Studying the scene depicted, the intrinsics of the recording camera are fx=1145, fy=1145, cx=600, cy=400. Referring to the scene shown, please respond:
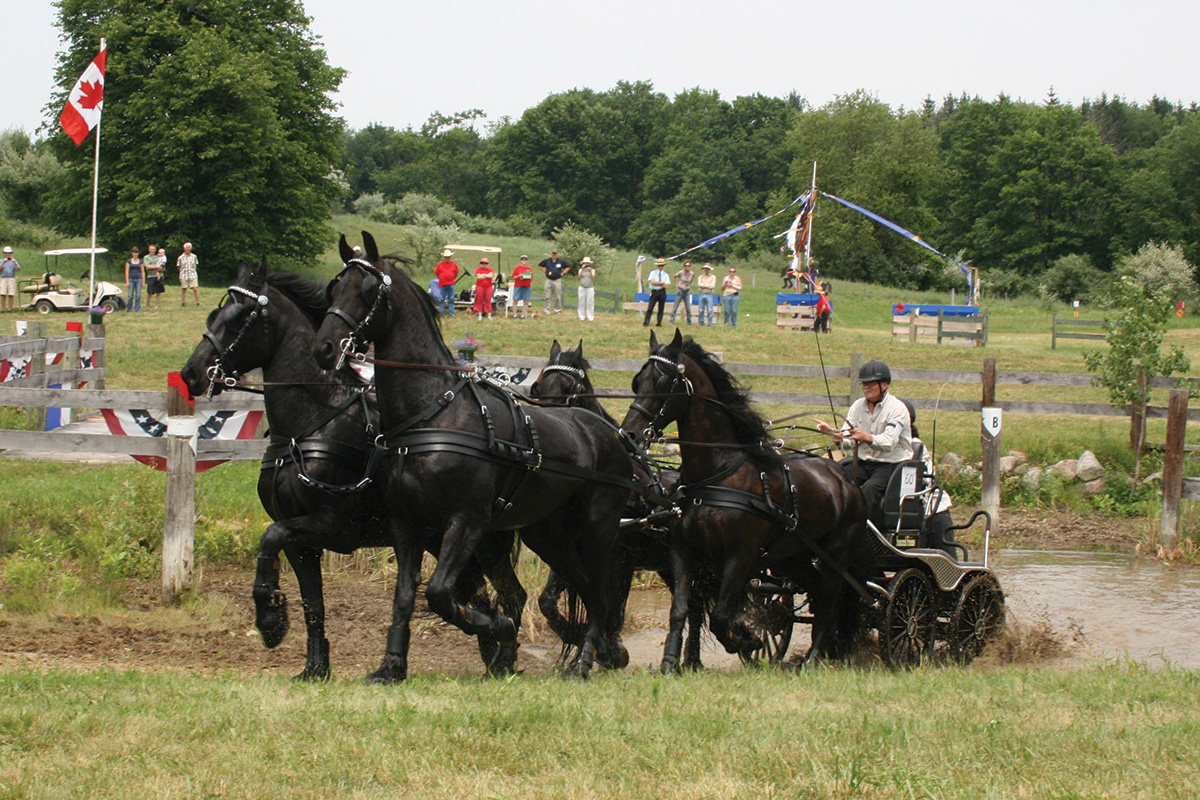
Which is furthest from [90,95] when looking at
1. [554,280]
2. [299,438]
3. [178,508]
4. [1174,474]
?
[1174,474]

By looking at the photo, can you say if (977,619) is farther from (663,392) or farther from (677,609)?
(663,392)

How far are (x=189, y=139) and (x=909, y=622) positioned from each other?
1434 inches

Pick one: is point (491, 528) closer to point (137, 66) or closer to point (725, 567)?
A: point (725, 567)

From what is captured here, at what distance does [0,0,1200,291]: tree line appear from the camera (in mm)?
40500

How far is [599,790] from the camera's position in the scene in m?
4.39

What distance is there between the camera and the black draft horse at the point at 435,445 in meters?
6.22

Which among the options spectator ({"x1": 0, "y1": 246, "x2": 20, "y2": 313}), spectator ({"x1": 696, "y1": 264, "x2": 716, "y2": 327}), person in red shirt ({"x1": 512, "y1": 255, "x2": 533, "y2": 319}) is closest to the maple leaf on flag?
spectator ({"x1": 0, "y1": 246, "x2": 20, "y2": 313})

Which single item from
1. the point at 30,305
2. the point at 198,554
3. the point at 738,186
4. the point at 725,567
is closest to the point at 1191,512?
the point at 725,567

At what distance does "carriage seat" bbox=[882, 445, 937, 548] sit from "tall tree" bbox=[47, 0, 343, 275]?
35.5 meters

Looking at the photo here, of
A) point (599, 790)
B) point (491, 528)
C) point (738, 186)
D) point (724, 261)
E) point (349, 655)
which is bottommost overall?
point (349, 655)

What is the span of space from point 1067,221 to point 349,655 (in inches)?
2919

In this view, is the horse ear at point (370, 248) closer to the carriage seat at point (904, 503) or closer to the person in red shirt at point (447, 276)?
the carriage seat at point (904, 503)

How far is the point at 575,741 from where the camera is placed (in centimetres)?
487

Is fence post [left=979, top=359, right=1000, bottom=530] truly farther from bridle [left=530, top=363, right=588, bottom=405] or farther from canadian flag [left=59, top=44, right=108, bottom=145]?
canadian flag [left=59, top=44, right=108, bottom=145]
